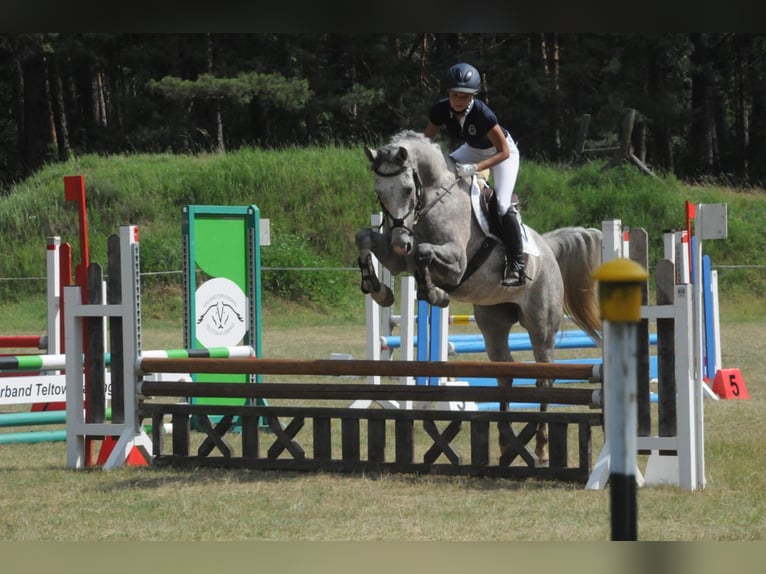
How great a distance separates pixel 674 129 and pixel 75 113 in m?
14.8

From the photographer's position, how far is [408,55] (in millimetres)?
25578

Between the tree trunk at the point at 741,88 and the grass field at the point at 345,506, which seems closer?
the grass field at the point at 345,506

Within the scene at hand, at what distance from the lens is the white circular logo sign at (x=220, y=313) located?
7.25 metres

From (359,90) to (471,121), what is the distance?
17.9m

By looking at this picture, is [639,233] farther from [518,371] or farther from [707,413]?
[707,413]

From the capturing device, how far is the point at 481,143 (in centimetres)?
573

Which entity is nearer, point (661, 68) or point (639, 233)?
point (639, 233)

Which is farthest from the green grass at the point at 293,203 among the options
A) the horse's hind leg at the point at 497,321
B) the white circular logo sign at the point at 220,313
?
the horse's hind leg at the point at 497,321

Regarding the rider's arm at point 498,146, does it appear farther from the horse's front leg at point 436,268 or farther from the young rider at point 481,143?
the horse's front leg at point 436,268

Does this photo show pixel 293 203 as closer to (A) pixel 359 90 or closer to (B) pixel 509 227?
(A) pixel 359 90

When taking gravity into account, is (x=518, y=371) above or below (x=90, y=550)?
above

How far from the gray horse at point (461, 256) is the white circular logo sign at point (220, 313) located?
1.87 m

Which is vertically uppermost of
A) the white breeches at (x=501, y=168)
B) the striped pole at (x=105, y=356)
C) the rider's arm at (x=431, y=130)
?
the rider's arm at (x=431, y=130)

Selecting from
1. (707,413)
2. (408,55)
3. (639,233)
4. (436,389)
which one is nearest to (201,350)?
(436,389)
